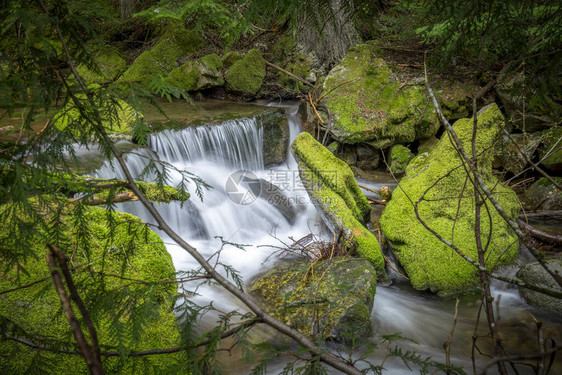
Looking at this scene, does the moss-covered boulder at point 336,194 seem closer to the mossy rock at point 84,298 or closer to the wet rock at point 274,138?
the mossy rock at point 84,298

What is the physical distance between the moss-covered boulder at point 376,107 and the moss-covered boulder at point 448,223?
108 inches

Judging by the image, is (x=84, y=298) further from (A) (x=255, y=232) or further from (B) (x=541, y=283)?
(B) (x=541, y=283)

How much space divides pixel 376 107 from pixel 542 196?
410 centimetres

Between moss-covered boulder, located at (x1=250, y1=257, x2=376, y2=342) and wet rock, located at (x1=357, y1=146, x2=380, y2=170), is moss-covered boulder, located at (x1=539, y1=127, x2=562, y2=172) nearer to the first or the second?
wet rock, located at (x1=357, y1=146, x2=380, y2=170)

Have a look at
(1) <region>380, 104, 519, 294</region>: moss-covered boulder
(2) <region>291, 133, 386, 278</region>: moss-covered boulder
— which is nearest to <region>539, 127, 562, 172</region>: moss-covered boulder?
(1) <region>380, 104, 519, 294</region>: moss-covered boulder

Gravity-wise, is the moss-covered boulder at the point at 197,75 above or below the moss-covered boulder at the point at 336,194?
above

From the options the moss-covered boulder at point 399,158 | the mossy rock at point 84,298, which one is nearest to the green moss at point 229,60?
the moss-covered boulder at point 399,158

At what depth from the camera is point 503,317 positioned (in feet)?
14.7

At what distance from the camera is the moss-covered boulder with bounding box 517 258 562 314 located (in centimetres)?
427

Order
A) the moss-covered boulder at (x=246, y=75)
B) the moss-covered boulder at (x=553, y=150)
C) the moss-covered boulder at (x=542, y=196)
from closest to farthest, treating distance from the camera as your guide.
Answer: the moss-covered boulder at (x=542, y=196) < the moss-covered boulder at (x=553, y=150) < the moss-covered boulder at (x=246, y=75)

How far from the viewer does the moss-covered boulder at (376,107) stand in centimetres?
844

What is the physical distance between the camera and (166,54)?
40.0 feet

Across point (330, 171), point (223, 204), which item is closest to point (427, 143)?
point (330, 171)

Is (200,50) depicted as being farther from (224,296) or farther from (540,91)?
(540,91)
